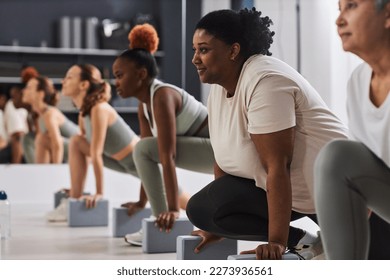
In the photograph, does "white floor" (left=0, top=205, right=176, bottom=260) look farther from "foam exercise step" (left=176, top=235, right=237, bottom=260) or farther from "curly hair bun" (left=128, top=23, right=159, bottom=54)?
"curly hair bun" (left=128, top=23, right=159, bottom=54)

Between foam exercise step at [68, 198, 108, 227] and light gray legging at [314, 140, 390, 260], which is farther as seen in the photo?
foam exercise step at [68, 198, 108, 227]

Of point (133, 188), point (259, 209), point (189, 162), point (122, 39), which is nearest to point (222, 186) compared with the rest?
point (259, 209)

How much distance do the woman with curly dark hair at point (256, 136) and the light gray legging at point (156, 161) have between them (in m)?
0.44

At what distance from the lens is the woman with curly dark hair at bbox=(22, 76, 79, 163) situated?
3.51 m

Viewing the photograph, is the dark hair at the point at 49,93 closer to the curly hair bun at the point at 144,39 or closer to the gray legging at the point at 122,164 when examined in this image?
the gray legging at the point at 122,164

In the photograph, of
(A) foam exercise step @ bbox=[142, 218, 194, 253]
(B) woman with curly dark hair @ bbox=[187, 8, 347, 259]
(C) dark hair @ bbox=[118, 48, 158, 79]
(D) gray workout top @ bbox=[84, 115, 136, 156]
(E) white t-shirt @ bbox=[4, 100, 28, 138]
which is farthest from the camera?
(E) white t-shirt @ bbox=[4, 100, 28, 138]

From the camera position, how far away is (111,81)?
4074 mm

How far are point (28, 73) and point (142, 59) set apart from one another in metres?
1.84

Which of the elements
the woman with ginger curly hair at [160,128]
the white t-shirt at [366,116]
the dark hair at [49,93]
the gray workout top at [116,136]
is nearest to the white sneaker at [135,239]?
the woman with ginger curly hair at [160,128]

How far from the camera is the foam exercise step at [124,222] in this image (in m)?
2.50

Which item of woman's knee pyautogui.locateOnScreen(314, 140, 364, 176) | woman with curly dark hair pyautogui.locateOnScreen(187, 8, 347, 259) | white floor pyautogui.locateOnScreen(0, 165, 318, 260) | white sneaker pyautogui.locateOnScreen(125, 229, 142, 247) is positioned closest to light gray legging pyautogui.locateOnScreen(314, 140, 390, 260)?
woman's knee pyautogui.locateOnScreen(314, 140, 364, 176)

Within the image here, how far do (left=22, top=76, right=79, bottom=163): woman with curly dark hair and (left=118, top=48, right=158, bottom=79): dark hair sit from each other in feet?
4.06

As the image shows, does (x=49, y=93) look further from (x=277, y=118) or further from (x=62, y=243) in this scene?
(x=277, y=118)

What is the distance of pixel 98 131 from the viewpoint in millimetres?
2875
